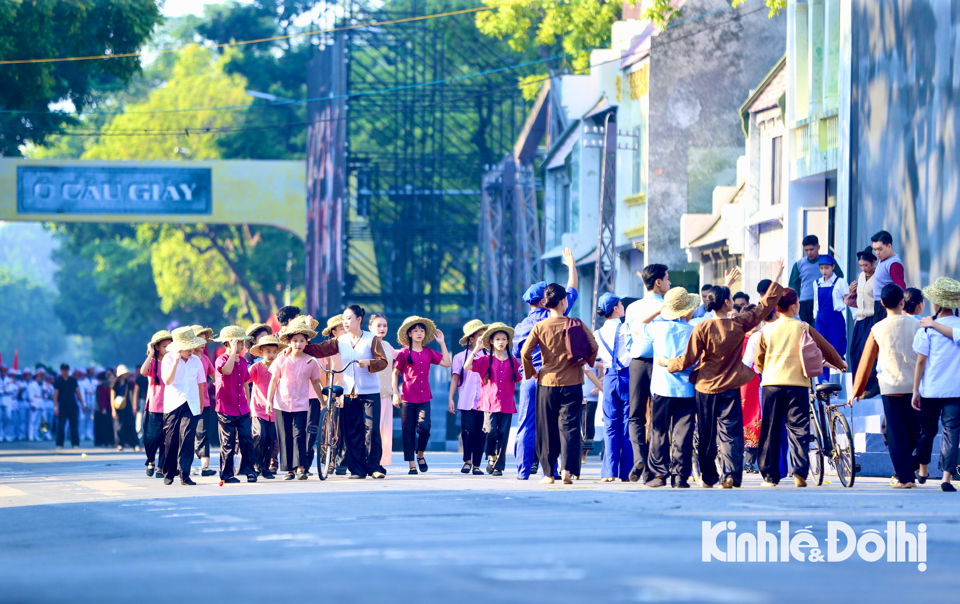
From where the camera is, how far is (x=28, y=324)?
12262 centimetres

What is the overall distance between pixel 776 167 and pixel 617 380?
45.1 ft

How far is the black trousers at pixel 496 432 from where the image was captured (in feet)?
53.2

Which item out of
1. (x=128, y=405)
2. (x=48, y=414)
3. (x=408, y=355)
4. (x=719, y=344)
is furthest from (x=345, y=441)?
(x=48, y=414)

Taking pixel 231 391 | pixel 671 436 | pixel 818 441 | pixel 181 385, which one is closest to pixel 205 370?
pixel 181 385

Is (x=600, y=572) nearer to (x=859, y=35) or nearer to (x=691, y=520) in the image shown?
(x=691, y=520)

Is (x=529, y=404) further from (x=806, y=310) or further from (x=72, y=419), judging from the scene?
(x=72, y=419)

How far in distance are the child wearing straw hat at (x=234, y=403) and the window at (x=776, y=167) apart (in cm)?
1347

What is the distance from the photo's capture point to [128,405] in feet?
100.0

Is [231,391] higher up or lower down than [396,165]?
lower down

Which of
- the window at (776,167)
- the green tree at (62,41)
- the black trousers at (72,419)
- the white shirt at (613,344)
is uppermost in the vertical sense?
the green tree at (62,41)

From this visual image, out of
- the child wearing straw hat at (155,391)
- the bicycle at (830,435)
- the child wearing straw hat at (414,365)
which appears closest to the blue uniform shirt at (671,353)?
the bicycle at (830,435)

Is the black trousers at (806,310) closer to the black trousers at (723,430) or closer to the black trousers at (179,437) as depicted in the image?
the black trousers at (723,430)

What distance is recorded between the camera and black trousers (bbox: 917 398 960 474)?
12602 millimetres

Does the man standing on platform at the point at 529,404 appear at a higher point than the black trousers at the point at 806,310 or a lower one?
lower
